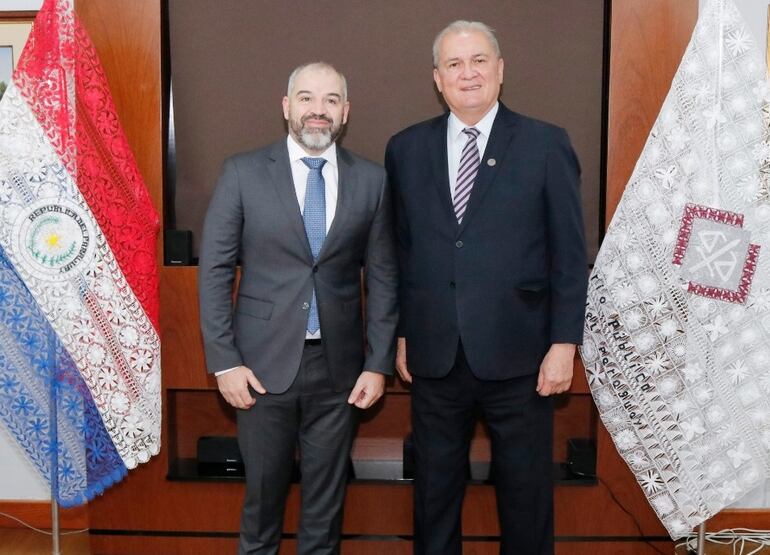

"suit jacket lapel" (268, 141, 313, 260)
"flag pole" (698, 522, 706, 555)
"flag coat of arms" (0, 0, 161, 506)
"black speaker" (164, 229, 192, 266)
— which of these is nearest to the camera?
"suit jacket lapel" (268, 141, 313, 260)

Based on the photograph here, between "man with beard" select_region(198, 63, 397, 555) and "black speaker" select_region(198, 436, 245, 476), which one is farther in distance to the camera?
"black speaker" select_region(198, 436, 245, 476)

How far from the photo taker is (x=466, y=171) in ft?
6.63

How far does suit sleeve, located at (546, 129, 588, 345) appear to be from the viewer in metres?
1.96

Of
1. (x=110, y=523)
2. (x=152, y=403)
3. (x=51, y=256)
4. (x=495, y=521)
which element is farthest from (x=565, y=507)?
(x=51, y=256)

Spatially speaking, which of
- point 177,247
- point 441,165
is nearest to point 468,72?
point 441,165

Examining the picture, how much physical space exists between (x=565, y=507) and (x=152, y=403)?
1.48 m

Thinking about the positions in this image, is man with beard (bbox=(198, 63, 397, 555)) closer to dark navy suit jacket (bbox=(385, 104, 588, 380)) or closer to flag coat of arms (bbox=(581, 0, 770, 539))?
dark navy suit jacket (bbox=(385, 104, 588, 380))

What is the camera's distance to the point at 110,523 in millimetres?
2598

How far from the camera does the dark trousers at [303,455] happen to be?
202 centimetres

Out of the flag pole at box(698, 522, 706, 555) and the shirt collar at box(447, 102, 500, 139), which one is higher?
the shirt collar at box(447, 102, 500, 139)

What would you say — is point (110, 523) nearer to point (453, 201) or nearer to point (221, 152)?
point (221, 152)

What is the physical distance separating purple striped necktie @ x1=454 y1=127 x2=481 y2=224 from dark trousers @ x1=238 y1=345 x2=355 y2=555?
565 mm

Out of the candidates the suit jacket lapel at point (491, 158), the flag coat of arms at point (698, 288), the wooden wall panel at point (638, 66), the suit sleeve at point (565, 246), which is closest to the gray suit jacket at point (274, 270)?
the suit jacket lapel at point (491, 158)

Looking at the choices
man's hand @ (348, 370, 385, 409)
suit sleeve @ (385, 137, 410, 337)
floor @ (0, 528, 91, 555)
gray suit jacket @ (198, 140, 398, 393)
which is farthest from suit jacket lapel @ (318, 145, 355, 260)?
floor @ (0, 528, 91, 555)
